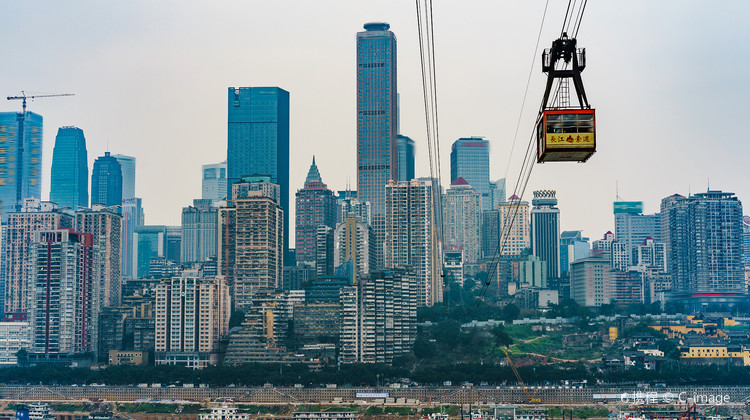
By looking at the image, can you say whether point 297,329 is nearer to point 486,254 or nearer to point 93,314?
point 93,314

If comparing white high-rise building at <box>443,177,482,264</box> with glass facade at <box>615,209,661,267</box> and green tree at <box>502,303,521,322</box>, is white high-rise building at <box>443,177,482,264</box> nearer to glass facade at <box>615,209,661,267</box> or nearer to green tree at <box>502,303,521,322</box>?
glass facade at <box>615,209,661,267</box>

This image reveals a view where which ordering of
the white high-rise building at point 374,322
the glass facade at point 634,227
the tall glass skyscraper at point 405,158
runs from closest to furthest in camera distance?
the white high-rise building at point 374,322 < the tall glass skyscraper at point 405,158 < the glass facade at point 634,227

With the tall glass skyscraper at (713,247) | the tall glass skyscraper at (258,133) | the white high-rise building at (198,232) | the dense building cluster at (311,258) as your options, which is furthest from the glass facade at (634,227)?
the white high-rise building at (198,232)

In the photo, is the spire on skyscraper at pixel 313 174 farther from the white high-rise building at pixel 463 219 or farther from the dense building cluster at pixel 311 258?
the white high-rise building at pixel 463 219

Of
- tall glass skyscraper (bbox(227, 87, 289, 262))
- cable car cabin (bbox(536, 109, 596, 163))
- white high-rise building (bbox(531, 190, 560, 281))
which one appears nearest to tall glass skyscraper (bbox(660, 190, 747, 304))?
white high-rise building (bbox(531, 190, 560, 281))

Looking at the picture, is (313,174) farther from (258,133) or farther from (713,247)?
(713,247)

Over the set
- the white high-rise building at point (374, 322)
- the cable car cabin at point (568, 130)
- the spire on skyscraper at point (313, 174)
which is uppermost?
the spire on skyscraper at point (313, 174)

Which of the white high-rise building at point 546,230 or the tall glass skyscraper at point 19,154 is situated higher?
the tall glass skyscraper at point 19,154

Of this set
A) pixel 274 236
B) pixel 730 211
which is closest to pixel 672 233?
pixel 730 211
